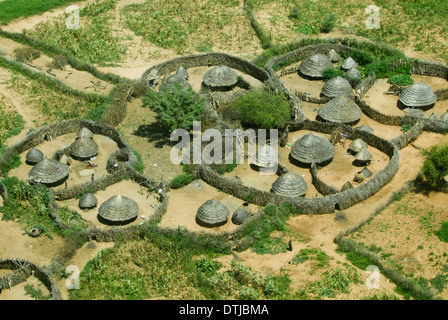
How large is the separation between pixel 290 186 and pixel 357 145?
780 centimetres

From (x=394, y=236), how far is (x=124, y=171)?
18606 mm

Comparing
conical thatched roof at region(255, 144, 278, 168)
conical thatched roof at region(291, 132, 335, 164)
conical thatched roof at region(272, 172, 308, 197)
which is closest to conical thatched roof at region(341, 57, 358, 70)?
conical thatched roof at region(291, 132, 335, 164)

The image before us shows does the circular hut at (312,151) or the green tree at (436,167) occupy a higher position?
the green tree at (436,167)

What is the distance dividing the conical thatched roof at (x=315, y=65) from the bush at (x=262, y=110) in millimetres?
8630

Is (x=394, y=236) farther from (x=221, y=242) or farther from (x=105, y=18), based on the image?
(x=105, y=18)

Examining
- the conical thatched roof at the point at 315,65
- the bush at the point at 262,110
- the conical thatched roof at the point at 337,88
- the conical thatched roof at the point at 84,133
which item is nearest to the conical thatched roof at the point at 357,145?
the bush at the point at 262,110

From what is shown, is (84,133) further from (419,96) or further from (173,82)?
(419,96)

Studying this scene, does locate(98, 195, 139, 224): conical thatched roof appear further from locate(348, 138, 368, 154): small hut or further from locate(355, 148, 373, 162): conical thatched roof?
locate(348, 138, 368, 154): small hut

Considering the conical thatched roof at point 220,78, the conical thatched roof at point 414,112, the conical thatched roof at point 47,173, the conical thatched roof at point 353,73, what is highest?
the conical thatched roof at point 47,173

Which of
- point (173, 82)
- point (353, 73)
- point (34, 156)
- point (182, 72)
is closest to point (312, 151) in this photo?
point (353, 73)

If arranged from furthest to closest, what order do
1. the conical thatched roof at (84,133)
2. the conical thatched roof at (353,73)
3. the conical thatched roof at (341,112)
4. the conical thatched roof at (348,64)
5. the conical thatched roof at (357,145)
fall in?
the conical thatched roof at (348,64) → the conical thatched roof at (353,73) → the conical thatched roof at (341,112) → the conical thatched roof at (84,133) → the conical thatched roof at (357,145)

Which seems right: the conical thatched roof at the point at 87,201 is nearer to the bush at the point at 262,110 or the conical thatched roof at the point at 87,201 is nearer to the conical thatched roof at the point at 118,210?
the conical thatched roof at the point at 118,210

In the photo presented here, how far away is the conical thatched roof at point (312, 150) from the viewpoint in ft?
157

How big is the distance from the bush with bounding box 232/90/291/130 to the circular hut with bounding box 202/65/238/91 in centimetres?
530
